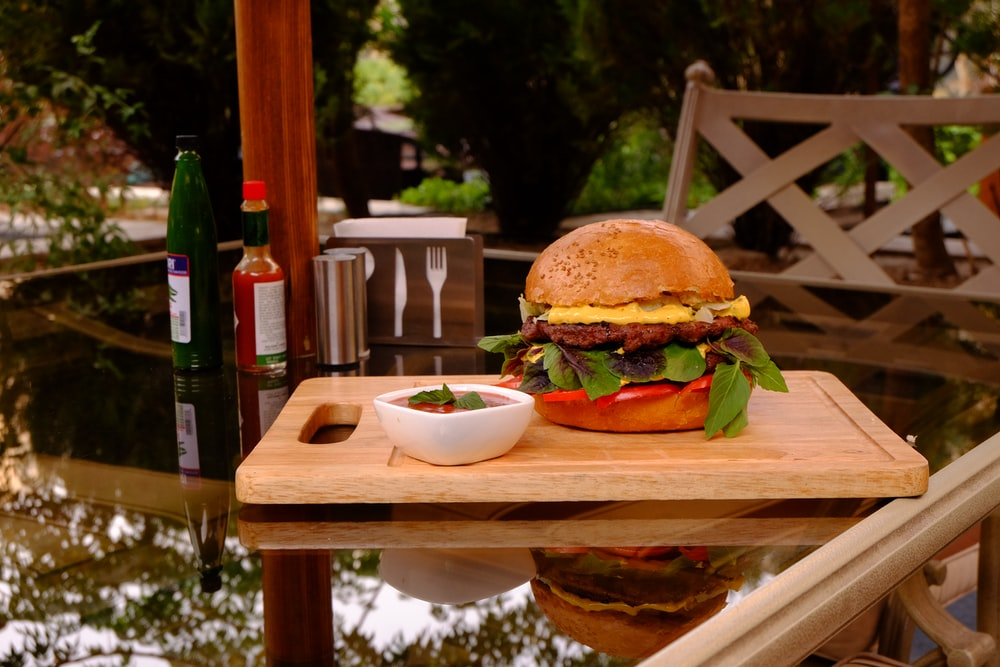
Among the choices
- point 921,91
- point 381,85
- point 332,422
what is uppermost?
point 381,85

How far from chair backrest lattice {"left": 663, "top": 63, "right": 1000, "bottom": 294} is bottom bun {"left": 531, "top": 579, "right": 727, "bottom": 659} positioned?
181cm

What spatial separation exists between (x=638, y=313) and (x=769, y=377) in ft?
0.53

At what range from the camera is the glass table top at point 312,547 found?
2.21 ft

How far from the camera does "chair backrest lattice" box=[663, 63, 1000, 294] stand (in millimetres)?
2355

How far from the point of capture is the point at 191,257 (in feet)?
4.56

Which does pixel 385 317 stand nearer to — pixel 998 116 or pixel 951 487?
pixel 951 487

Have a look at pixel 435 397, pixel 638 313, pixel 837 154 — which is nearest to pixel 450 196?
pixel 837 154

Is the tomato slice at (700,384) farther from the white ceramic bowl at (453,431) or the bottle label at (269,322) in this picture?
the bottle label at (269,322)

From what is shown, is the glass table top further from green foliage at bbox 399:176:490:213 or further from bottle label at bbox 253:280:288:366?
green foliage at bbox 399:176:490:213

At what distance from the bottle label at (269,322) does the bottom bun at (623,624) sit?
778 mm

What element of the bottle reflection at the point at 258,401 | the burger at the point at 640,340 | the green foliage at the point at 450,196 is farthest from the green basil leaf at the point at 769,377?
the green foliage at the point at 450,196

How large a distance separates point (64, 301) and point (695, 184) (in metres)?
5.22

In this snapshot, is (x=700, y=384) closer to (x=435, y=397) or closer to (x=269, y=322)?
(x=435, y=397)

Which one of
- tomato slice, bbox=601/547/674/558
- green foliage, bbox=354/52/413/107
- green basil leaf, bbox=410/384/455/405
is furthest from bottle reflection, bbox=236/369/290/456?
green foliage, bbox=354/52/413/107
